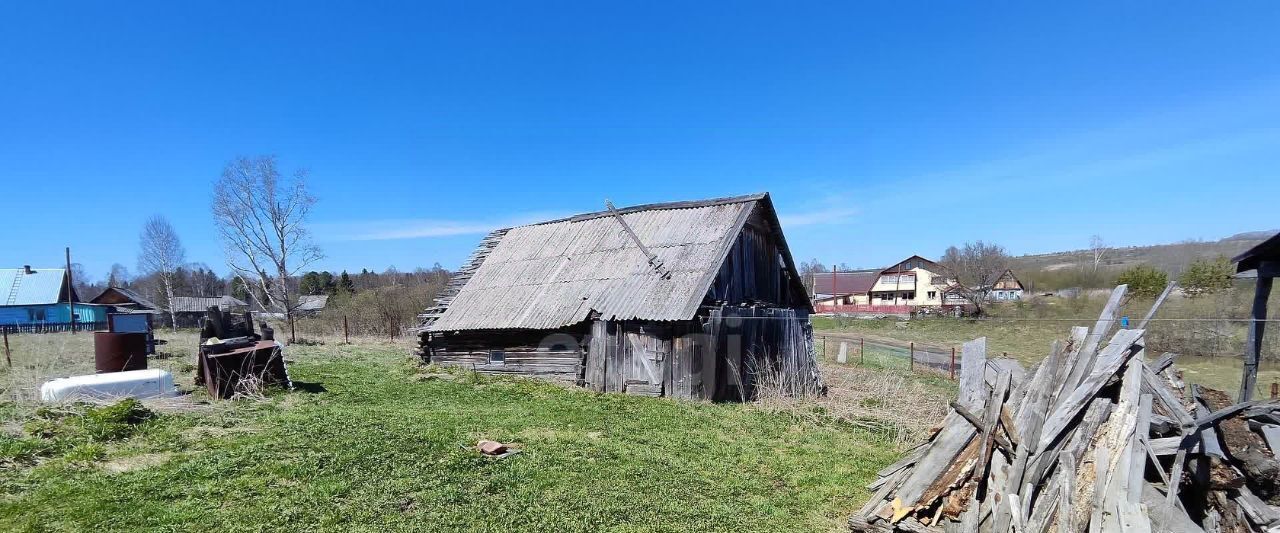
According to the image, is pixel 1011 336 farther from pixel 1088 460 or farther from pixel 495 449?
pixel 495 449

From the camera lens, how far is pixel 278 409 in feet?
33.9

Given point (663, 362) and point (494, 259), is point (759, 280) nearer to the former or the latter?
point (663, 362)

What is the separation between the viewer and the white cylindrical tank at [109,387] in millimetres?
9703

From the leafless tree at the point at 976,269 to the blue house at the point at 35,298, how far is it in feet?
223

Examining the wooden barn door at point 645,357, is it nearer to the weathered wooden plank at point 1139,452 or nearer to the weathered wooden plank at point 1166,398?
the weathered wooden plank at point 1166,398

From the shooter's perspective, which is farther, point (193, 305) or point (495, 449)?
point (193, 305)

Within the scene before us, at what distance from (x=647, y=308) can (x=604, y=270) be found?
9.35ft

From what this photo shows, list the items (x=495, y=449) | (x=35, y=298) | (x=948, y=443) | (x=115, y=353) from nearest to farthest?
(x=948, y=443), (x=495, y=449), (x=115, y=353), (x=35, y=298)

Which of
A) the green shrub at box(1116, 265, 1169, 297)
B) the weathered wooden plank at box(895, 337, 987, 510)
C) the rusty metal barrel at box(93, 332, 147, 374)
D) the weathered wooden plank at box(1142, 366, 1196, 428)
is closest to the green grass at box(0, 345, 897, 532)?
the weathered wooden plank at box(895, 337, 987, 510)

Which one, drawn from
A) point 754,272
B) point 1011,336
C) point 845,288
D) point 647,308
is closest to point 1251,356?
point 754,272

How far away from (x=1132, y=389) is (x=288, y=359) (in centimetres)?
2070

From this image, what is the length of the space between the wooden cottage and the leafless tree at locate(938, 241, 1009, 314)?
32.9 meters

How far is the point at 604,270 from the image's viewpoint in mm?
16141

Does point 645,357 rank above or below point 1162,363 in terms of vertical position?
below
